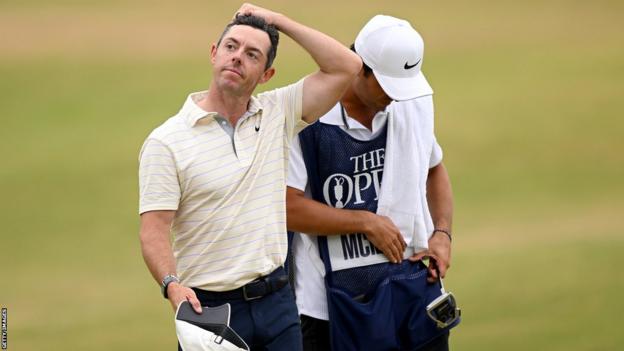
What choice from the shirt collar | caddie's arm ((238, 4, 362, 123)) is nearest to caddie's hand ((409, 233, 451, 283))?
caddie's arm ((238, 4, 362, 123))

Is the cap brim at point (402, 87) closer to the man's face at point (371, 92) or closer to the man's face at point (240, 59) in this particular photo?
the man's face at point (371, 92)

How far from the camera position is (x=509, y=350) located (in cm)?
680

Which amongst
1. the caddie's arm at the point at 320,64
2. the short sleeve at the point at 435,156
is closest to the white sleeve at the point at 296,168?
the caddie's arm at the point at 320,64

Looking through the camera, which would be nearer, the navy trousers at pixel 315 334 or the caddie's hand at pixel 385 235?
the caddie's hand at pixel 385 235

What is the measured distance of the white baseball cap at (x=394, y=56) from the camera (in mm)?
4570

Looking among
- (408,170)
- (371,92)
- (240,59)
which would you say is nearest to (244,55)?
(240,59)

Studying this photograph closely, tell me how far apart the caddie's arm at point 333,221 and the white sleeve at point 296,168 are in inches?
0.8

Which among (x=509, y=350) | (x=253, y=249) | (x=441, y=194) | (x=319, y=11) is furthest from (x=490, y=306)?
(x=319, y=11)

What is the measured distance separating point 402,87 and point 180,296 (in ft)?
3.76

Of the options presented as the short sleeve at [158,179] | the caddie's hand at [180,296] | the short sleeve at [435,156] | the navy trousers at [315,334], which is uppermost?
the short sleeve at [158,179]

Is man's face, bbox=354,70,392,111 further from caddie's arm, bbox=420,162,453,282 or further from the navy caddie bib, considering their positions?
caddie's arm, bbox=420,162,453,282

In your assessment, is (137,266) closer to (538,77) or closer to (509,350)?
(509,350)

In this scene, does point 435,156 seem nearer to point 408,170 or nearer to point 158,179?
point 408,170

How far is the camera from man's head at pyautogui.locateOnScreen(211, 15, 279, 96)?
421 cm
